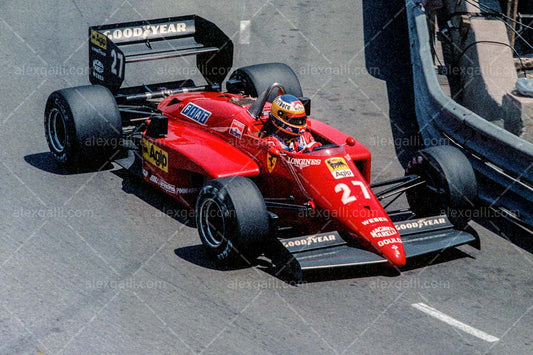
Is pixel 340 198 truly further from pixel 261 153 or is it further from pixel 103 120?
pixel 103 120

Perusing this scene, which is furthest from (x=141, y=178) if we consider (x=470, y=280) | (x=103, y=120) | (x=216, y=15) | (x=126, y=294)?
(x=216, y=15)

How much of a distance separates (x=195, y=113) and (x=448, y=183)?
308 centimetres

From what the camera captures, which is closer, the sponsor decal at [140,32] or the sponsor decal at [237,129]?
the sponsor decal at [237,129]

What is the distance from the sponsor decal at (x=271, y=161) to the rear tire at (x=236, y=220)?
0.62 m

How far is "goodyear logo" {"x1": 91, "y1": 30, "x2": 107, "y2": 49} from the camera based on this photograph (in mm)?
10492

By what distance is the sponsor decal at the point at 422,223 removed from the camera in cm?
781

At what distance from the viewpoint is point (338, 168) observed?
309 inches

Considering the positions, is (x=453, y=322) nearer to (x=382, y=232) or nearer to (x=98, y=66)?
(x=382, y=232)
